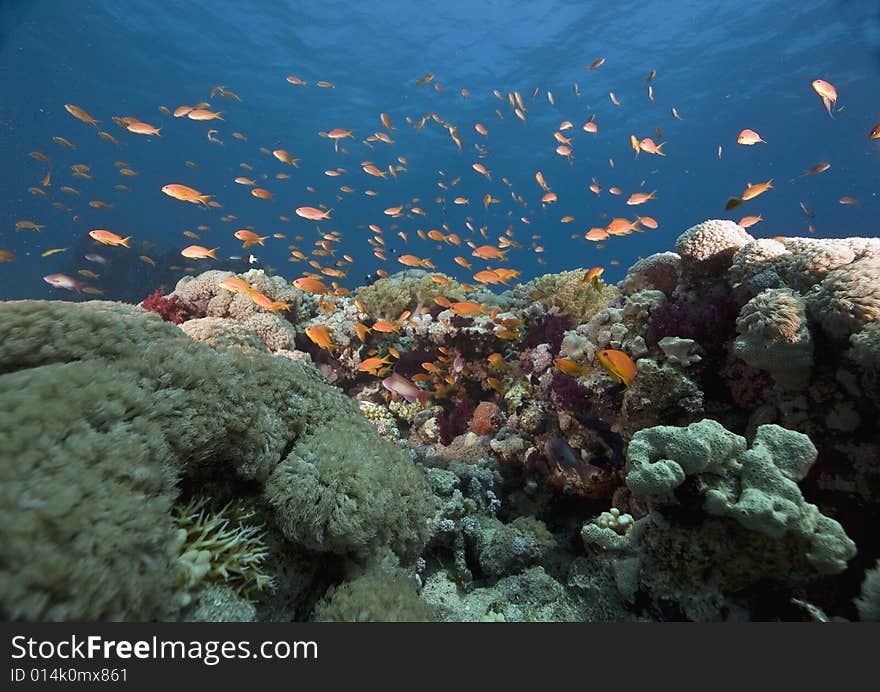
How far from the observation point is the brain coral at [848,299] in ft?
9.96

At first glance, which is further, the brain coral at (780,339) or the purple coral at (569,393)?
the purple coral at (569,393)

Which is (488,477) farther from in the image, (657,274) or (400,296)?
(400,296)

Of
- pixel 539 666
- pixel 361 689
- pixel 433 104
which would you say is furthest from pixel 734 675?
pixel 433 104

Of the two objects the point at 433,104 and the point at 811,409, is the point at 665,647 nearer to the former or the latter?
the point at 811,409

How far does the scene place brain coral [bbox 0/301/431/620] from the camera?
144cm

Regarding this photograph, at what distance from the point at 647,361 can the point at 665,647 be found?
106 inches

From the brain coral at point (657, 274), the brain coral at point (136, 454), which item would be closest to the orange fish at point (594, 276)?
the brain coral at point (657, 274)

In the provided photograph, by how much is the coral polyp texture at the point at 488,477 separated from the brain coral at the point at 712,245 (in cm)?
3

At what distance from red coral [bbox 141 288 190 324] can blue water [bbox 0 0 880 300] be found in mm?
10134

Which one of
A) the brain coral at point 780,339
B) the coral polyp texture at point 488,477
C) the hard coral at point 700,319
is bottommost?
the coral polyp texture at point 488,477

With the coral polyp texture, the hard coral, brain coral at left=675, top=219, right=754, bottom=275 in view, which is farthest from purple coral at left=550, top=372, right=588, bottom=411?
brain coral at left=675, top=219, right=754, bottom=275

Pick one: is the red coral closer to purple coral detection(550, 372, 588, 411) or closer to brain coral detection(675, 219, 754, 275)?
purple coral detection(550, 372, 588, 411)

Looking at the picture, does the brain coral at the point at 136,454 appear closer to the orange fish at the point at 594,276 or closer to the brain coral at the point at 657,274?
the brain coral at the point at 657,274

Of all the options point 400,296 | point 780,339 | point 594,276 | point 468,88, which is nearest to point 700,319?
point 780,339
